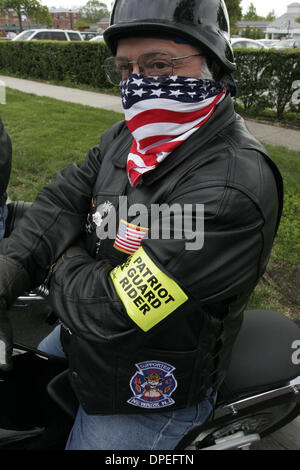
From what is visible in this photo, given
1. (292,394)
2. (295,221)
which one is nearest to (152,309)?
(292,394)

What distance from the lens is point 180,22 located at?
1245mm

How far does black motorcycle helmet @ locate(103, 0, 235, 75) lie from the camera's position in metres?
1.24

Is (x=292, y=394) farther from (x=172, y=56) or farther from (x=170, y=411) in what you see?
(x=172, y=56)

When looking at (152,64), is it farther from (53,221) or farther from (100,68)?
(100,68)

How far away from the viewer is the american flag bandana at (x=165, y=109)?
1.34m

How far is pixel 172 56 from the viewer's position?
4.27ft

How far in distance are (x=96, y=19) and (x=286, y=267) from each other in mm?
98942

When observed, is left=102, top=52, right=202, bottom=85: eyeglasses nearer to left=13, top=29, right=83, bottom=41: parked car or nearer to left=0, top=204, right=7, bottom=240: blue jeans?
left=0, top=204, right=7, bottom=240: blue jeans

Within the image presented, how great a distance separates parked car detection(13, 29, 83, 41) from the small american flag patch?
59.2 ft

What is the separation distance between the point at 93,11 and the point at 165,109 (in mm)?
102843

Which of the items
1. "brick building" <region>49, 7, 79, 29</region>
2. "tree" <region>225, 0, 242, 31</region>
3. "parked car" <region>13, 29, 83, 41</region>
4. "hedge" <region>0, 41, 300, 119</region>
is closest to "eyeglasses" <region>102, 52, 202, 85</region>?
"hedge" <region>0, 41, 300, 119</region>

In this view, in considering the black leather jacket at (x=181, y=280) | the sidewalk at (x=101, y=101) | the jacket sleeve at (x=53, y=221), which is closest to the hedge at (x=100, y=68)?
the sidewalk at (x=101, y=101)

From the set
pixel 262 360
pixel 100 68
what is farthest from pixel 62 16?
pixel 262 360

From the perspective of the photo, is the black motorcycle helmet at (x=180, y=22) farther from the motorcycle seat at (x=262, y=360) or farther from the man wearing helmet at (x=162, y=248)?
the motorcycle seat at (x=262, y=360)
